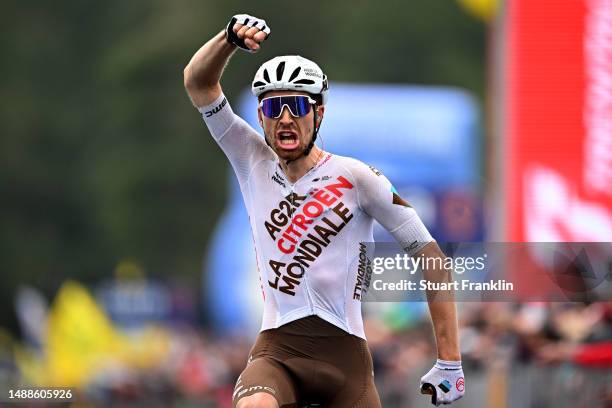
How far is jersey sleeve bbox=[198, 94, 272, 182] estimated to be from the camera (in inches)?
368

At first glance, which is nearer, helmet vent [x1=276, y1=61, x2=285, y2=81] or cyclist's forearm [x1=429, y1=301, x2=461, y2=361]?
cyclist's forearm [x1=429, y1=301, x2=461, y2=361]

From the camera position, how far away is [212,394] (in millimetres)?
24531

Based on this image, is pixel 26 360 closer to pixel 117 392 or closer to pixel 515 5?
pixel 117 392

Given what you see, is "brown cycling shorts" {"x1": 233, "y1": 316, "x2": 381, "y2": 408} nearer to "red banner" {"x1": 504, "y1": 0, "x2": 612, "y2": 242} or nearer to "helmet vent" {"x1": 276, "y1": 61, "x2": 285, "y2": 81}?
"helmet vent" {"x1": 276, "y1": 61, "x2": 285, "y2": 81}

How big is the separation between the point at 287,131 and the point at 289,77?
0.28 m

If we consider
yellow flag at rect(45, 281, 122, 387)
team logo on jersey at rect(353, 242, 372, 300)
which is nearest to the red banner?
team logo on jersey at rect(353, 242, 372, 300)

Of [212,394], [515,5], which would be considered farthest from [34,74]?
[515,5]

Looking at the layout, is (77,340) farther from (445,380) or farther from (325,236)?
(445,380)

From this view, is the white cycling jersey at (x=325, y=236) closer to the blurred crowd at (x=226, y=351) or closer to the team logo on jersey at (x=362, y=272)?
the team logo on jersey at (x=362, y=272)

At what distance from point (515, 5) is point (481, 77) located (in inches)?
2102

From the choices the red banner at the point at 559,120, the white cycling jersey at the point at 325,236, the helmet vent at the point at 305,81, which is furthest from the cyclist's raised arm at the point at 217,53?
the red banner at the point at 559,120

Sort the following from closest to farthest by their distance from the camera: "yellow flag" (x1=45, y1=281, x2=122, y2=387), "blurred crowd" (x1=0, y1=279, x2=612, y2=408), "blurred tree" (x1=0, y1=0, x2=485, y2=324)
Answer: "blurred crowd" (x1=0, y1=279, x2=612, y2=408)
"yellow flag" (x1=45, y1=281, x2=122, y2=387)
"blurred tree" (x1=0, y1=0, x2=485, y2=324)

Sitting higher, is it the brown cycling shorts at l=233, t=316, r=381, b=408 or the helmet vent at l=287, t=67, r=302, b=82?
the helmet vent at l=287, t=67, r=302, b=82

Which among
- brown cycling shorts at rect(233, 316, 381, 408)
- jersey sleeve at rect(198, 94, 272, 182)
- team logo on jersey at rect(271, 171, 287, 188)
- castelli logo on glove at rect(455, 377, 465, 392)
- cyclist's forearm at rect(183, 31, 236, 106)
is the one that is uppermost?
cyclist's forearm at rect(183, 31, 236, 106)
